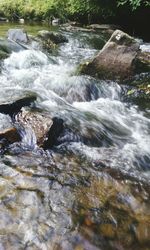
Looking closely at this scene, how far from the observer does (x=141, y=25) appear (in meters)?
18.5

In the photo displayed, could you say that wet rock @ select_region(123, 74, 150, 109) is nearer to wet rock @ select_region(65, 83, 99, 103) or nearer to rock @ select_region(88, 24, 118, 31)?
wet rock @ select_region(65, 83, 99, 103)

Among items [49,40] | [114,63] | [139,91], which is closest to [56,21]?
[49,40]

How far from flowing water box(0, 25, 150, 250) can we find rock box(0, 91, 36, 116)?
281 millimetres

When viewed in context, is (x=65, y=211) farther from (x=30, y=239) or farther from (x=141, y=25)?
(x=141, y=25)

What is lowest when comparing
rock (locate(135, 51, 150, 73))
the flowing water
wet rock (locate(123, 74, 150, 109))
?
wet rock (locate(123, 74, 150, 109))

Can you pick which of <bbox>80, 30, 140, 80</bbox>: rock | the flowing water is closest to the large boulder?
<bbox>80, 30, 140, 80</bbox>: rock

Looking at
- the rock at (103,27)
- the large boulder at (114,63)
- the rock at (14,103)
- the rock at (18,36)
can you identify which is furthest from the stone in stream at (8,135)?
the rock at (103,27)

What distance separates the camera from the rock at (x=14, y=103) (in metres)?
5.78

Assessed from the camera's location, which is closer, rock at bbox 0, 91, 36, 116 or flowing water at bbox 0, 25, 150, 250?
flowing water at bbox 0, 25, 150, 250

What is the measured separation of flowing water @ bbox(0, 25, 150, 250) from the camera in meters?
3.45

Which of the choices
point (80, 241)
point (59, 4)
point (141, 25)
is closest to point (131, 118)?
point (80, 241)

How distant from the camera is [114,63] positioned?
8961 millimetres

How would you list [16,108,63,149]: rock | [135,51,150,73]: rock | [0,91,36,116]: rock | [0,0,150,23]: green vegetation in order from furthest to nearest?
[0,0,150,23]: green vegetation → [135,51,150,73]: rock → [0,91,36,116]: rock → [16,108,63,149]: rock

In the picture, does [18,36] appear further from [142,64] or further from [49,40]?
[142,64]
